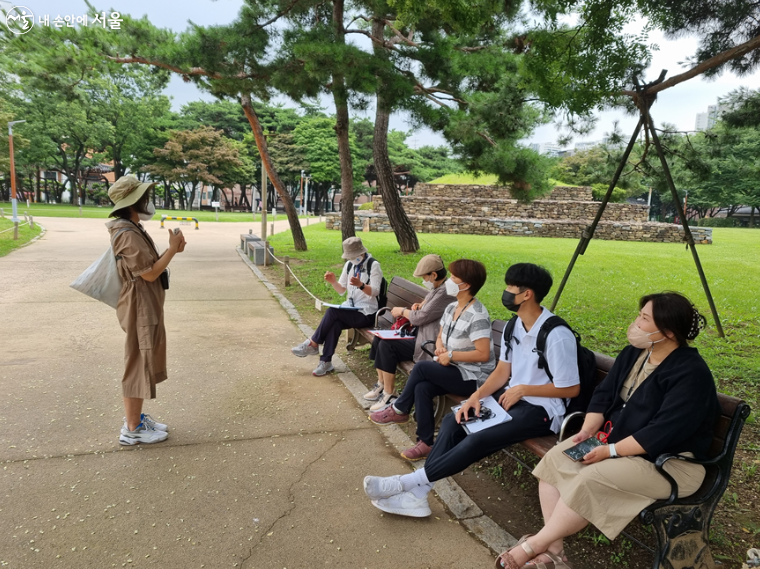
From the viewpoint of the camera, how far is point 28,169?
138 feet

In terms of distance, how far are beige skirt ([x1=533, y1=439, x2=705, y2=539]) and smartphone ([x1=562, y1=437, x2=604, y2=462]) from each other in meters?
0.11

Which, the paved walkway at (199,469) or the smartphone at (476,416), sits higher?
the smartphone at (476,416)

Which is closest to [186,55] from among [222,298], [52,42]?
[52,42]

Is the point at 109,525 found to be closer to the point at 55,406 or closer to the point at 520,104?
the point at 55,406

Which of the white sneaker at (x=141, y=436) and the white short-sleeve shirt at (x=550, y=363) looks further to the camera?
the white sneaker at (x=141, y=436)

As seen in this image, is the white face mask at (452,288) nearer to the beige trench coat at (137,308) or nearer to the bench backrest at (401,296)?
the bench backrest at (401,296)

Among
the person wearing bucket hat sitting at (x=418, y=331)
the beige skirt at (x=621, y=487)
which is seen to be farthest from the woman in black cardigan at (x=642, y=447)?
the person wearing bucket hat sitting at (x=418, y=331)

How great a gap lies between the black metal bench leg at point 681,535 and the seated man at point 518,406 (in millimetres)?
704

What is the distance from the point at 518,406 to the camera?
112 inches

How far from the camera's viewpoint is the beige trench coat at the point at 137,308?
3.29 meters

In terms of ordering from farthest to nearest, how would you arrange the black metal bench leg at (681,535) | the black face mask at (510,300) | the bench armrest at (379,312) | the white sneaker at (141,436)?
A: the bench armrest at (379,312) < the white sneaker at (141,436) < the black face mask at (510,300) < the black metal bench leg at (681,535)

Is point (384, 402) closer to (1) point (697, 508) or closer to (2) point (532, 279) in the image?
(2) point (532, 279)

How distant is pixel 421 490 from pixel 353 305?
2.61m

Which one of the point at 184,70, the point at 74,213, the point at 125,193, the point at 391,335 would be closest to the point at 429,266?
the point at 391,335
